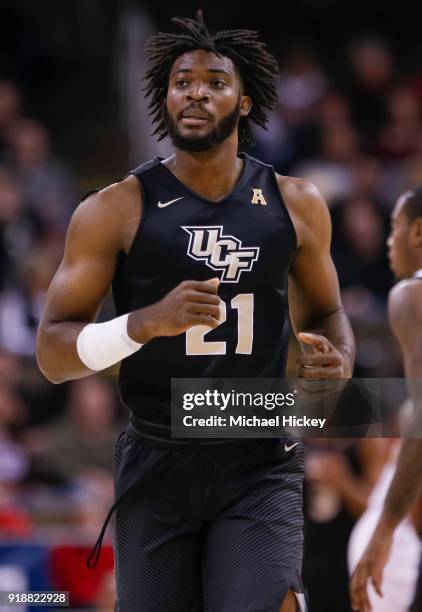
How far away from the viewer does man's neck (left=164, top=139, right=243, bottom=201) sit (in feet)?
12.5

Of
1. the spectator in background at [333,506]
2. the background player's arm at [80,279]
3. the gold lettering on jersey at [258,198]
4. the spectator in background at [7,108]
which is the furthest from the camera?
the spectator in background at [7,108]

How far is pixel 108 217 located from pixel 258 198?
51cm

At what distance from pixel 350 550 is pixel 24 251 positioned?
14.1 feet

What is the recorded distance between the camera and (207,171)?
3824 mm

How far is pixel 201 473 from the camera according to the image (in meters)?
3.64

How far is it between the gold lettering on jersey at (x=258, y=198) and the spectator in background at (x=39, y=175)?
16.7 feet

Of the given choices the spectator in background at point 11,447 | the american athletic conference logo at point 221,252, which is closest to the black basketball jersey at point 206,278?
the american athletic conference logo at point 221,252

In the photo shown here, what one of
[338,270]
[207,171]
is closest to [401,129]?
[338,270]

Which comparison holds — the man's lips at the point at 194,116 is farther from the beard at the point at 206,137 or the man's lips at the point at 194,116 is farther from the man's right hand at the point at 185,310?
the man's right hand at the point at 185,310

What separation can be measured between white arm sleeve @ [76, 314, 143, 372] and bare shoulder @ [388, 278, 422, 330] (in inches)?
48.3

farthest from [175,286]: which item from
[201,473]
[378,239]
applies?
[378,239]

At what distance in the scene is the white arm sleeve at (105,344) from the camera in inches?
136

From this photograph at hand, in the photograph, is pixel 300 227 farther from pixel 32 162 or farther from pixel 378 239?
pixel 32 162

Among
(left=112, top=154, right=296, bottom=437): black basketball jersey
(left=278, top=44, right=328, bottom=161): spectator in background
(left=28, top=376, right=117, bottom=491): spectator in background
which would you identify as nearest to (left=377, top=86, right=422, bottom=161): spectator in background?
(left=278, top=44, right=328, bottom=161): spectator in background
